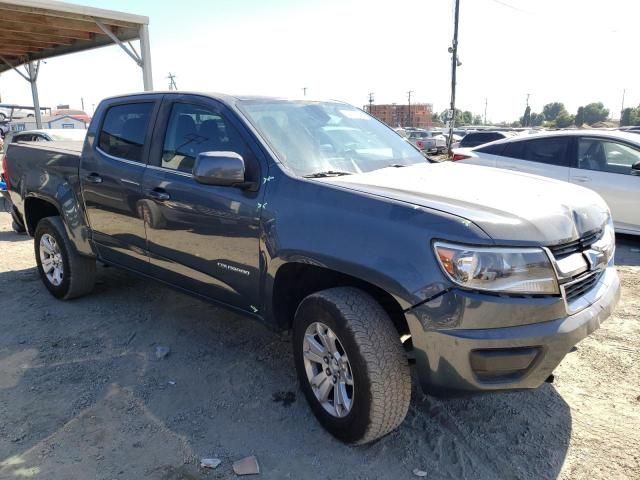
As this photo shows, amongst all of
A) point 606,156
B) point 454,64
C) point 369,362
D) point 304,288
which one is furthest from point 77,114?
point 369,362

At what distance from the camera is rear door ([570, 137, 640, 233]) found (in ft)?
21.4

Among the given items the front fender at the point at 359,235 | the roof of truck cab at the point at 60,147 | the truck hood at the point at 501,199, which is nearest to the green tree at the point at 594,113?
the roof of truck cab at the point at 60,147

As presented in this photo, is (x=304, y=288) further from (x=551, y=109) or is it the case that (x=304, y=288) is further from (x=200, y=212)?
(x=551, y=109)

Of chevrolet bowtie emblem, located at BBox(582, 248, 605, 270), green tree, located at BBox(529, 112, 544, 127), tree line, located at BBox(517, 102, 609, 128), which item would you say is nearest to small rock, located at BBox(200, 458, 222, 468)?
chevrolet bowtie emblem, located at BBox(582, 248, 605, 270)

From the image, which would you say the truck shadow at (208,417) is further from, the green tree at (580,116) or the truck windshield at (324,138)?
the green tree at (580,116)

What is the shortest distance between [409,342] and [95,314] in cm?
306

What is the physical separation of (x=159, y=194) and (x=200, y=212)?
0.47m

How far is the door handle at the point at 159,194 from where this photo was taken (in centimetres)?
346

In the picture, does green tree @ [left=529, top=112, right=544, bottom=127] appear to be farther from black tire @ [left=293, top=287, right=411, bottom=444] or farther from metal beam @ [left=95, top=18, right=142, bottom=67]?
black tire @ [left=293, top=287, right=411, bottom=444]

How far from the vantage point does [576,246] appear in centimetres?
248

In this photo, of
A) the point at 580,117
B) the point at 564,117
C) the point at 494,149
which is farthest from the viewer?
the point at 580,117

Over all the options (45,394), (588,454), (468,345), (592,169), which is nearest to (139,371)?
(45,394)

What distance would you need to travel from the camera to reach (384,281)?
2336 millimetres

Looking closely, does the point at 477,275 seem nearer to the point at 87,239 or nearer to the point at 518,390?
the point at 518,390
